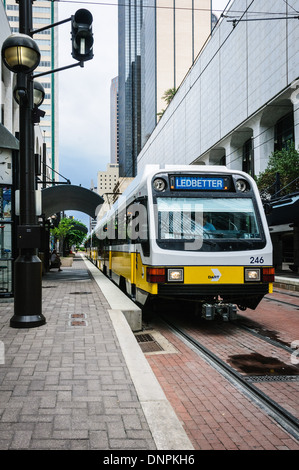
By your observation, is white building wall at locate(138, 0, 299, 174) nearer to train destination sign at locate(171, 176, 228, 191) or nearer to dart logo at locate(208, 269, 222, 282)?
train destination sign at locate(171, 176, 228, 191)

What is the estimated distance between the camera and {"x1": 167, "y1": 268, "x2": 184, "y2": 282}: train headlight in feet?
22.7

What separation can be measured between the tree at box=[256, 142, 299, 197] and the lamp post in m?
15.7

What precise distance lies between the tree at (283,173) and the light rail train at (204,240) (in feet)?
43.7

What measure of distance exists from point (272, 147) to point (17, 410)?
97.1ft

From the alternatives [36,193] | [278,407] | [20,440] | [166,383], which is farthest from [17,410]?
[36,193]

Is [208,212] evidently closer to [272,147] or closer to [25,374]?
[25,374]

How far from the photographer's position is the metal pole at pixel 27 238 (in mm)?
6309

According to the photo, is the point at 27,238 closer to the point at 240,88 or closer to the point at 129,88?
the point at 240,88

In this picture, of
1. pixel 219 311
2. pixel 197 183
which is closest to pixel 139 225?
pixel 197 183

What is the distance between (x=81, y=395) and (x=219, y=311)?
12.6 ft

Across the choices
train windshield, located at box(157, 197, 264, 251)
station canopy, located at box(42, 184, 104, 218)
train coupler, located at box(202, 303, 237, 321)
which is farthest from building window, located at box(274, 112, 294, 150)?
train coupler, located at box(202, 303, 237, 321)

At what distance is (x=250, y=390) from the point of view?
14.7 feet

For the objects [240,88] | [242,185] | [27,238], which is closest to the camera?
[27,238]

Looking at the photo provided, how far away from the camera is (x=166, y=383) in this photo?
15.8ft
